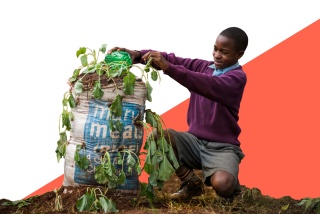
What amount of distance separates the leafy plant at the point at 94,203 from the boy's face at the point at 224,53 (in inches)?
55.5

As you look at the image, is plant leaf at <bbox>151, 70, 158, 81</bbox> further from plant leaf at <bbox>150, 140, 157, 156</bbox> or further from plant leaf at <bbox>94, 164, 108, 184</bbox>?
plant leaf at <bbox>94, 164, 108, 184</bbox>

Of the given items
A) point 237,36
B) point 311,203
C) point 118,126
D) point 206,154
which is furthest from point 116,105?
point 311,203

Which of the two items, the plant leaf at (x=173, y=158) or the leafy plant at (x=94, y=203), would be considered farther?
the plant leaf at (x=173, y=158)

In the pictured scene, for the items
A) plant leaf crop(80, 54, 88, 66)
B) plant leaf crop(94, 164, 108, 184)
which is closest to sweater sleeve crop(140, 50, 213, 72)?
plant leaf crop(80, 54, 88, 66)

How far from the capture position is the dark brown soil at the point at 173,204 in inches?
205

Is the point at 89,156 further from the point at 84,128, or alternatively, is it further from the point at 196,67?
the point at 196,67

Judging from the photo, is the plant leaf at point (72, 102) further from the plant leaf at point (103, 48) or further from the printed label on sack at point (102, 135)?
the plant leaf at point (103, 48)

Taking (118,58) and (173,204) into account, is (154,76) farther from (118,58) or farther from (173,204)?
(173,204)

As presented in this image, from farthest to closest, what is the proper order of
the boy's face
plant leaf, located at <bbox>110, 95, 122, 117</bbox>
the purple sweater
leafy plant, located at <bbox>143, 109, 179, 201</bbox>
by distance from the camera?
the boy's face, the purple sweater, leafy plant, located at <bbox>143, 109, 179, 201</bbox>, plant leaf, located at <bbox>110, 95, 122, 117</bbox>

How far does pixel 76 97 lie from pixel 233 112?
1222 millimetres

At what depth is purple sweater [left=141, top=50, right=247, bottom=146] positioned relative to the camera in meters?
5.38

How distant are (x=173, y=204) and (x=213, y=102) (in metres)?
0.83

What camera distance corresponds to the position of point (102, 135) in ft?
17.2

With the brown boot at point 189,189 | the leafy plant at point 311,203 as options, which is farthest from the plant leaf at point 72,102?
the leafy plant at point 311,203
